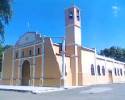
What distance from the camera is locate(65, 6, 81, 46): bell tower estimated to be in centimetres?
3598

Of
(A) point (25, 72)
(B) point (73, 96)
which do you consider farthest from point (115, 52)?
(B) point (73, 96)

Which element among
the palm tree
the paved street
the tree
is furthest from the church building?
the tree

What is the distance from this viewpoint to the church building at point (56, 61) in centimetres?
3362

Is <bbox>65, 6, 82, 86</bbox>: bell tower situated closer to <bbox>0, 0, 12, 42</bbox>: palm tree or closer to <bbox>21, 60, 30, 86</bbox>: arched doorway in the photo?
<bbox>21, 60, 30, 86</bbox>: arched doorway

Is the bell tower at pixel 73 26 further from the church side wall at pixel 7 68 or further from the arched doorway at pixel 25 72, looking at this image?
the church side wall at pixel 7 68

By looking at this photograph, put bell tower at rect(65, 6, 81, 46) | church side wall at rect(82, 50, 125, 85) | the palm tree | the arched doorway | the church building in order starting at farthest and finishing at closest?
the arched doorway → church side wall at rect(82, 50, 125, 85) → bell tower at rect(65, 6, 81, 46) → the church building → the palm tree

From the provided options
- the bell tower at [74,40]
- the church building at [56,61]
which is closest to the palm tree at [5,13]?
the church building at [56,61]

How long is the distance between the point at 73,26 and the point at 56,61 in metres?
6.71

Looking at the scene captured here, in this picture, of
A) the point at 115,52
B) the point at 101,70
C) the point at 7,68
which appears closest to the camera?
the point at 101,70

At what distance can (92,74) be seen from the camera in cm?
3784

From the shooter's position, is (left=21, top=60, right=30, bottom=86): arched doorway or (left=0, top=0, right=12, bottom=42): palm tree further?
(left=21, top=60, right=30, bottom=86): arched doorway

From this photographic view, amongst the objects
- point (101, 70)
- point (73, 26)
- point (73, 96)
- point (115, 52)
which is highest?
point (73, 26)

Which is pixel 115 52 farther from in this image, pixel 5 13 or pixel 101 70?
pixel 5 13

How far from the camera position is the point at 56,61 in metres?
32.9
